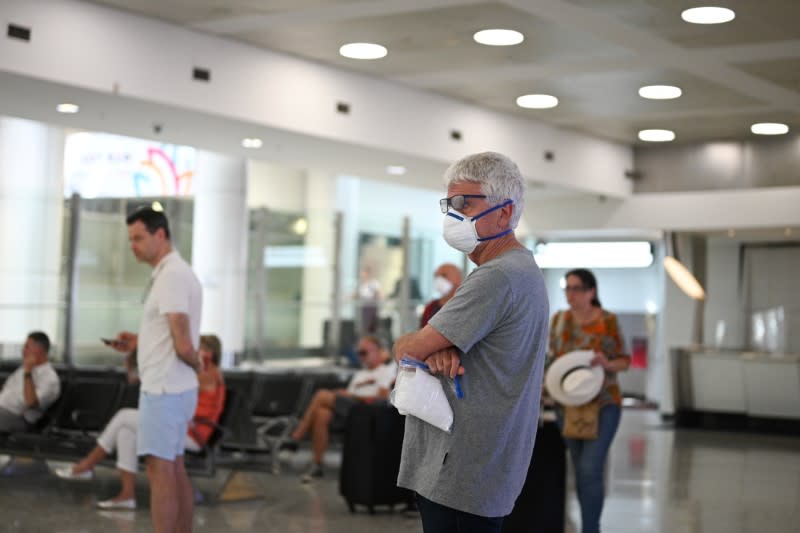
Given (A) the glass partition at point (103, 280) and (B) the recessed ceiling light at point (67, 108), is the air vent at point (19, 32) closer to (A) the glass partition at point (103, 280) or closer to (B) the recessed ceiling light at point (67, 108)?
(B) the recessed ceiling light at point (67, 108)

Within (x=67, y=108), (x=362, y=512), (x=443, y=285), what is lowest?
(x=362, y=512)

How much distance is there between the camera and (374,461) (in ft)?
28.6

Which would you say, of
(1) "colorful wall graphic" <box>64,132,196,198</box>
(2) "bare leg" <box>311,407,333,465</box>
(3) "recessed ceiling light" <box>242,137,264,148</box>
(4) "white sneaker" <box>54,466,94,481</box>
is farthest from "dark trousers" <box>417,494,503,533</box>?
(1) "colorful wall graphic" <box>64,132,196,198</box>

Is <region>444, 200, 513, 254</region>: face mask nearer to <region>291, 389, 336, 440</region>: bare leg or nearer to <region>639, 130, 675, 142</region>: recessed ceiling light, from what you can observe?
<region>291, 389, 336, 440</region>: bare leg

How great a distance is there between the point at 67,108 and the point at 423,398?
768 centimetres

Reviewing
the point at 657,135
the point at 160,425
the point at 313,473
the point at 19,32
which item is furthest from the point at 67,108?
the point at 657,135

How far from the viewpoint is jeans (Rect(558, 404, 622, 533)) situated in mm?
6805

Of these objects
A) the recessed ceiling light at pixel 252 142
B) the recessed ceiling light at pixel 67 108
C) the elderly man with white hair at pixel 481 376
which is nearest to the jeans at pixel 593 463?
the elderly man with white hair at pixel 481 376

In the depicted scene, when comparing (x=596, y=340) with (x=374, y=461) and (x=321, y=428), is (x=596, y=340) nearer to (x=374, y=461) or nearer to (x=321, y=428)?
(x=374, y=461)

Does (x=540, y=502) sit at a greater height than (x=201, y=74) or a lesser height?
lesser

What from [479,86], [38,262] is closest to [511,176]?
[479,86]

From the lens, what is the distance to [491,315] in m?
3.05

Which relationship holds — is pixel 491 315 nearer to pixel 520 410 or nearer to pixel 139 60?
pixel 520 410

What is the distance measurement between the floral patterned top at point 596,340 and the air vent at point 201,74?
428 cm
